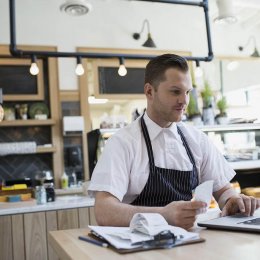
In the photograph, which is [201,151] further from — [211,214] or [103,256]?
[103,256]

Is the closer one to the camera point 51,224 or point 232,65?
point 51,224

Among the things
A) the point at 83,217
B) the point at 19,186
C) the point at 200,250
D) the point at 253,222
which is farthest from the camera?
the point at 19,186

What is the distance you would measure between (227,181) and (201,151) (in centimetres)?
19

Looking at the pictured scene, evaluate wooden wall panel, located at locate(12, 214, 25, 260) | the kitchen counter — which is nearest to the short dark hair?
the kitchen counter

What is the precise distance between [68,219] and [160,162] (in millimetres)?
1572

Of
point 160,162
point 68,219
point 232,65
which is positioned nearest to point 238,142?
point 232,65

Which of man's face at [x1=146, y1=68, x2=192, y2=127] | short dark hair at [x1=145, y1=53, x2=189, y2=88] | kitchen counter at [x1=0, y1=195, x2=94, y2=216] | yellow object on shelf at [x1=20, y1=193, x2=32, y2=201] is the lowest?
kitchen counter at [x1=0, y1=195, x2=94, y2=216]

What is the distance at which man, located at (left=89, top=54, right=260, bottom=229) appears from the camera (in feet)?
4.72

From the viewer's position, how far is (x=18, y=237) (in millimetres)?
2777

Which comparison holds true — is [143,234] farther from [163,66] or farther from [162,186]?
[163,66]

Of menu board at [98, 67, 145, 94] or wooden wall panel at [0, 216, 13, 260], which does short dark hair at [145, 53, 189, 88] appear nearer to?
wooden wall panel at [0, 216, 13, 260]

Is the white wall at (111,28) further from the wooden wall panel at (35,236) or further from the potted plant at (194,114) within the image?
the wooden wall panel at (35,236)

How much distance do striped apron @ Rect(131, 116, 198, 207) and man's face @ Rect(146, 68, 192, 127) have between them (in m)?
0.14

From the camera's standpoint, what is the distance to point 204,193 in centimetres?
112
